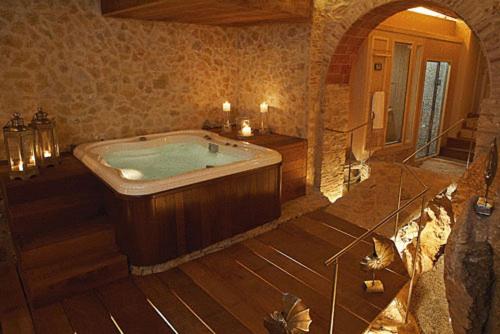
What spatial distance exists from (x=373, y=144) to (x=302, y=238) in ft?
9.94

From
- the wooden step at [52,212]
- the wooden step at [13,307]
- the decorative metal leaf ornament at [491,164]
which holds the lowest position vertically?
the wooden step at [13,307]

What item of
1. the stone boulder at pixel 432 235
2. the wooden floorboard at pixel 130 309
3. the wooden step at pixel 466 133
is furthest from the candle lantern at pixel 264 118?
the wooden step at pixel 466 133

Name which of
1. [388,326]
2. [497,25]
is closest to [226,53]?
[497,25]

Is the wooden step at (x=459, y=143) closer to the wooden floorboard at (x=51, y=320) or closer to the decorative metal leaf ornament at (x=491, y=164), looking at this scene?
the decorative metal leaf ornament at (x=491, y=164)

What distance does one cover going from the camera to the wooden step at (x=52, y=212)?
270cm

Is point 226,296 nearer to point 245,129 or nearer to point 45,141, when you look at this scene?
point 45,141

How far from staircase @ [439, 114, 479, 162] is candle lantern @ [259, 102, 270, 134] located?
435 cm

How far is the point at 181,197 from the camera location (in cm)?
269

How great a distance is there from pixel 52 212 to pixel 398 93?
556 centimetres

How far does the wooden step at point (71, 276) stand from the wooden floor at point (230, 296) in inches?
2.3

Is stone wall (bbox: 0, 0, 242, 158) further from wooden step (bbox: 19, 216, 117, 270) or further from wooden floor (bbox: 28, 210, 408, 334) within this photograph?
wooden floor (bbox: 28, 210, 408, 334)

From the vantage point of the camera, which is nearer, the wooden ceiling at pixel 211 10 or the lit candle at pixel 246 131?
the wooden ceiling at pixel 211 10

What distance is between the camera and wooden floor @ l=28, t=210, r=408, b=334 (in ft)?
7.05

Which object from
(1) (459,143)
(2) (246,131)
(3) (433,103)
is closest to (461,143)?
(1) (459,143)
